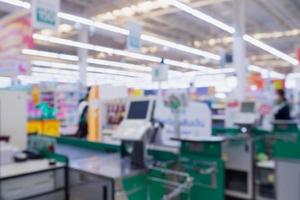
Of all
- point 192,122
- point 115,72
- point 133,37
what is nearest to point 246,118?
point 192,122

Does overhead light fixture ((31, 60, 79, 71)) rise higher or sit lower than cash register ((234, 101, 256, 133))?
higher

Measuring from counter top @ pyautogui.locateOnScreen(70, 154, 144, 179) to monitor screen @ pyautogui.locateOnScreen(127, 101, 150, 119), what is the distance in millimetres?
442

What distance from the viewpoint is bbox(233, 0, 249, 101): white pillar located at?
7.91 metres

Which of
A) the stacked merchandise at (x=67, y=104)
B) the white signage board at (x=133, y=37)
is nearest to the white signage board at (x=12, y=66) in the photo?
the white signage board at (x=133, y=37)

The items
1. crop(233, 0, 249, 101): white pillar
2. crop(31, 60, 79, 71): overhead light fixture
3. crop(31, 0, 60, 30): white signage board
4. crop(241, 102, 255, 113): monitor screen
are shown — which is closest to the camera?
crop(31, 0, 60, 30): white signage board

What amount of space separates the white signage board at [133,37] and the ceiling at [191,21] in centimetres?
84

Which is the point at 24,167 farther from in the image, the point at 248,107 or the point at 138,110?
the point at 248,107

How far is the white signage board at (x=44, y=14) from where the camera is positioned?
191 inches

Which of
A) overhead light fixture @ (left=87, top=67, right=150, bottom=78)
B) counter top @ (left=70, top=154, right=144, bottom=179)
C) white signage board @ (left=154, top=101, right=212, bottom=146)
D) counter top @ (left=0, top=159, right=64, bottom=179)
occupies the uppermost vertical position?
overhead light fixture @ (left=87, top=67, right=150, bottom=78)

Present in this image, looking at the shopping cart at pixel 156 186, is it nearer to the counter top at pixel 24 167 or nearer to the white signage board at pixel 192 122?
the counter top at pixel 24 167

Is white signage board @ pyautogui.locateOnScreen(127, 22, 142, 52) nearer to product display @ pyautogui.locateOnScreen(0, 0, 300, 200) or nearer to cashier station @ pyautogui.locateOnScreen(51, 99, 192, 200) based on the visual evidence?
product display @ pyautogui.locateOnScreen(0, 0, 300, 200)

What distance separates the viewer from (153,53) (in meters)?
15.1

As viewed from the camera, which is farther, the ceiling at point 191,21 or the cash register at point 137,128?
the ceiling at point 191,21

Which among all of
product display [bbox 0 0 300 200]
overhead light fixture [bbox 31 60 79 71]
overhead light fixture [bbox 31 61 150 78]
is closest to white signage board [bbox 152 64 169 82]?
product display [bbox 0 0 300 200]
